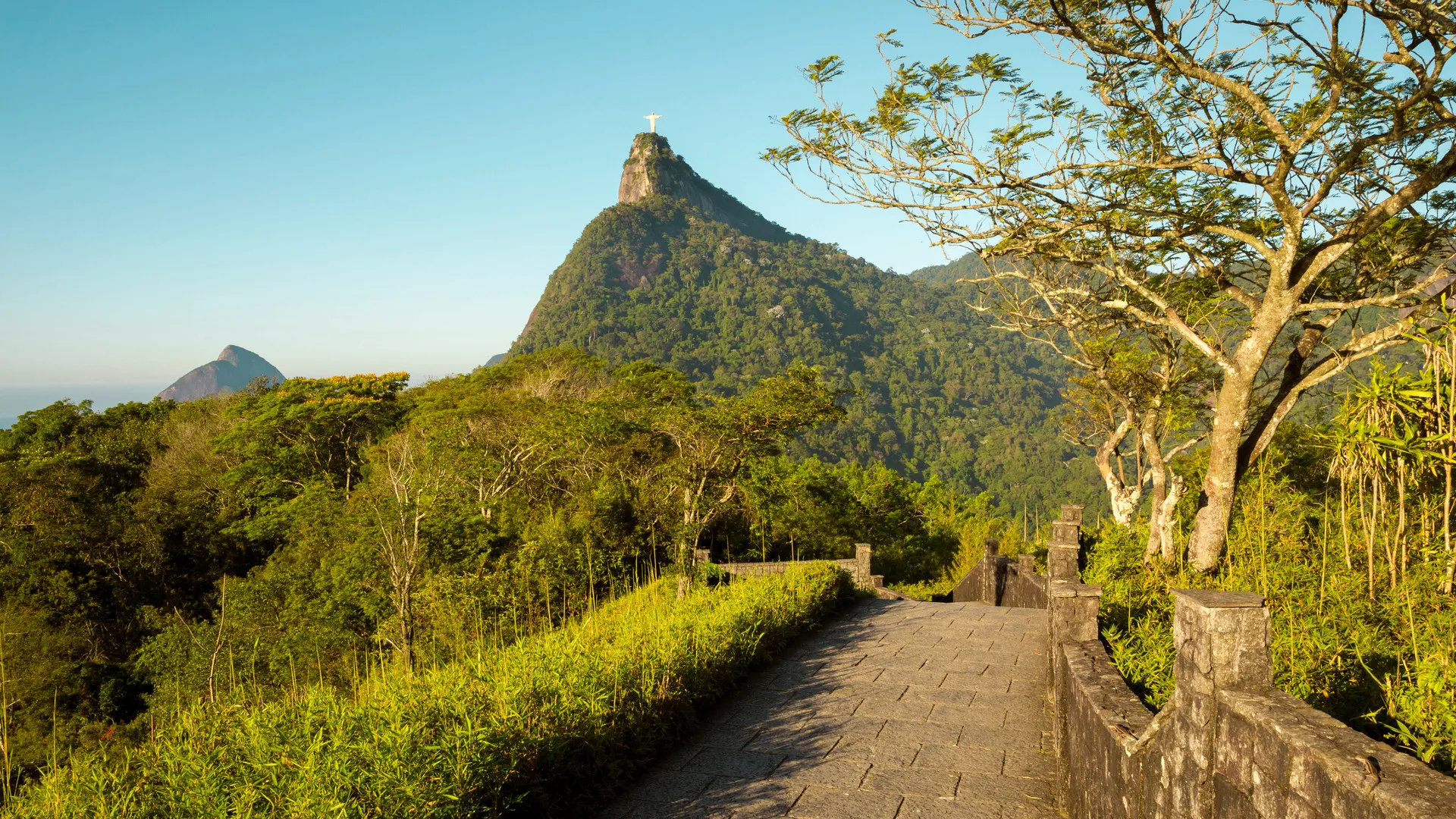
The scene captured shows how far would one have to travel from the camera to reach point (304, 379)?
91.5 feet

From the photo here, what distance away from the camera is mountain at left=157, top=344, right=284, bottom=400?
14338 centimetres

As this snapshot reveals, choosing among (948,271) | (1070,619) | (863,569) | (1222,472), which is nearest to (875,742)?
(1070,619)

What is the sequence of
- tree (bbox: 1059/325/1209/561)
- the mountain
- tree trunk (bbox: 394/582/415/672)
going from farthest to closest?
the mountain
tree trunk (bbox: 394/582/415/672)
tree (bbox: 1059/325/1209/561)

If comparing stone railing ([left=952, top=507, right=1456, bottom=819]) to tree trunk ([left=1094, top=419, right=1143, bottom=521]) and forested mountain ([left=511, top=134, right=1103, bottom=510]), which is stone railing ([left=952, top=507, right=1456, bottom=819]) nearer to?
tree trunk ([left=1094, top=419, right=1143, bottom=521])

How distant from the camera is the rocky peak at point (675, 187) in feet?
338

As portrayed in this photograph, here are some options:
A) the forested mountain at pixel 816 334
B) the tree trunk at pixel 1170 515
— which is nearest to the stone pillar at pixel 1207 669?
the tree trunk at pixel 1170 515

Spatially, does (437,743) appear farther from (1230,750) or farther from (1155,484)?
(1155,484)

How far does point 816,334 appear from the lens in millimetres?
75062

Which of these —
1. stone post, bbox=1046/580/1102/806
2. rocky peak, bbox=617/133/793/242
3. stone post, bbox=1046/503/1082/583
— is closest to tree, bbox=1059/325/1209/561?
stone post, bbox=1046/503/1082/583

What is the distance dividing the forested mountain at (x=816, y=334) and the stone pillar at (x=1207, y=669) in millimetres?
39216

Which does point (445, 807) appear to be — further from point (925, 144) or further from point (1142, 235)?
point (1142, 235)

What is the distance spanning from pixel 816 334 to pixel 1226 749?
73663 mm

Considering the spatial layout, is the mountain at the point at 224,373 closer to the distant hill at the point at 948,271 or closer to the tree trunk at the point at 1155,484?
the distant hill at the point at 948,271

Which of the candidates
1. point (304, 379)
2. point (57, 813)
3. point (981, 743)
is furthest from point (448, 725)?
point (304, 379)
